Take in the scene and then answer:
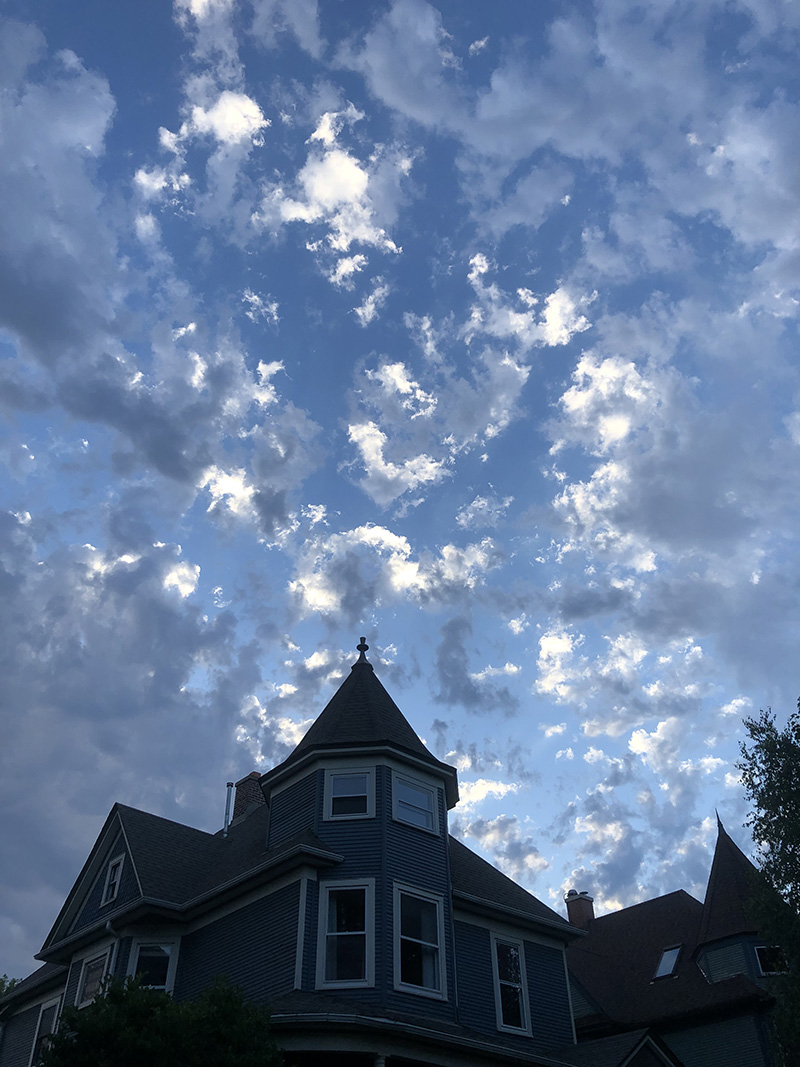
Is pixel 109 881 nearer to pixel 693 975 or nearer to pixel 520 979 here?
pixel 520 979

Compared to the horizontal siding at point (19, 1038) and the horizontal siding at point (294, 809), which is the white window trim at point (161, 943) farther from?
the horizontal siding at point (19, 1038)

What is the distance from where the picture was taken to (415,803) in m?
21.2

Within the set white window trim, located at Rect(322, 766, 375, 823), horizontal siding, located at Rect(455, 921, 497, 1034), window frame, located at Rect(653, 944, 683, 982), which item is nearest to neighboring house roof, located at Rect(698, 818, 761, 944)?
window frame, located at Rect(653, 944, 683, 982)

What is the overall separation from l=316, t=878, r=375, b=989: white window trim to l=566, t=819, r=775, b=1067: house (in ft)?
44.7

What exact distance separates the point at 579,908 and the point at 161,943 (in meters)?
21.4

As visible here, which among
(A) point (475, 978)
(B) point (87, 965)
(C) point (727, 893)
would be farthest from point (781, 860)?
(B) point (87, 965)

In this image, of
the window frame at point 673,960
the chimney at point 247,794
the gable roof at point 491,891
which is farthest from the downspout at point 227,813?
the window frame at point 673,960

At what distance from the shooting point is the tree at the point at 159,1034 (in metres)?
12.3

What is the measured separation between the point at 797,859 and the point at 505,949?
10.8m

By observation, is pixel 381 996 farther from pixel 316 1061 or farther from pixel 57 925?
pixel 57 925

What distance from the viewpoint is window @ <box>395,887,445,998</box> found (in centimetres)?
1844

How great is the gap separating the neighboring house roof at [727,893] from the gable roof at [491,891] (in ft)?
21.4

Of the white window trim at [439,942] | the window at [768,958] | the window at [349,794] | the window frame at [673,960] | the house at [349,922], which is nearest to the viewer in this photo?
the house at [349,922]

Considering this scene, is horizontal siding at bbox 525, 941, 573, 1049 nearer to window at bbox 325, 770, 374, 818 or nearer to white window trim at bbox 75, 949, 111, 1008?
window at bbox 325, 770, 374, 818
